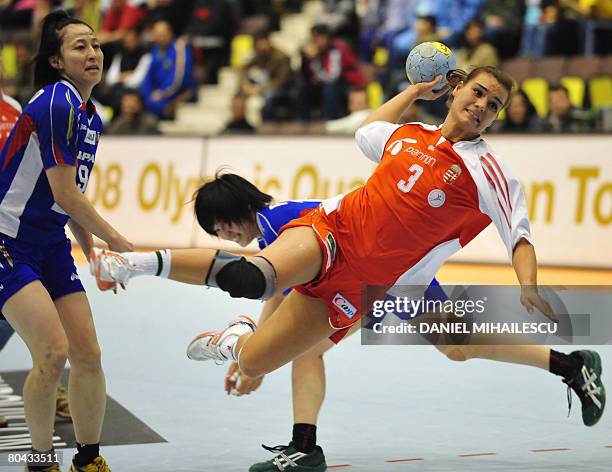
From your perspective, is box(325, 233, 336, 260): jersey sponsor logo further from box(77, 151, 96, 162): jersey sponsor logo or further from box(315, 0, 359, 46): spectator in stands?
box(315, 0, 359, 46): spectator in stands

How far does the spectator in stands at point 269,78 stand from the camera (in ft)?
53.8

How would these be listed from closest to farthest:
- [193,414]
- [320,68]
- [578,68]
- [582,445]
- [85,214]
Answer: [85,214], [582,445], [193,414], [578,68], [320,68]

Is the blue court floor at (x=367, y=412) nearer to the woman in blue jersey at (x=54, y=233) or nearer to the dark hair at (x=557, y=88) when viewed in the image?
the woman in blue jersey at (x=54, y=233)

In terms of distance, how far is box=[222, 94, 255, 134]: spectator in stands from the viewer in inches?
624

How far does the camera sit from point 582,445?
590 centimetres

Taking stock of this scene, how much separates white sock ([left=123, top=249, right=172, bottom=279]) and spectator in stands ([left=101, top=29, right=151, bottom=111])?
45.6ft

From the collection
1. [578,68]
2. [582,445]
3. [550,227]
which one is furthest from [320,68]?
[582,445]

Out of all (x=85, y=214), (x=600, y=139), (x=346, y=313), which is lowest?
(x=346, y=313)

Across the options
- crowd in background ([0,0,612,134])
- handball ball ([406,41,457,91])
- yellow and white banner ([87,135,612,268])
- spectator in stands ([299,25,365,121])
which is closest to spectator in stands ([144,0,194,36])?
crowd in background ([0,0,612,134])

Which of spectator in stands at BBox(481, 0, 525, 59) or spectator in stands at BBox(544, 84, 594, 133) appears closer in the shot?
spectator in stands at BBox(544, 84, 594, 133)

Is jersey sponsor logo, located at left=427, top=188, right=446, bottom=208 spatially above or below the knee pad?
above

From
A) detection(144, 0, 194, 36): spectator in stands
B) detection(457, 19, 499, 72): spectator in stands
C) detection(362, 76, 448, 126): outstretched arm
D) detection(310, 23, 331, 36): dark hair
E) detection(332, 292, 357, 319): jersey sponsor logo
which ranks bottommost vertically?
detection(332, 292, 357, 319): jersey sponsor logo

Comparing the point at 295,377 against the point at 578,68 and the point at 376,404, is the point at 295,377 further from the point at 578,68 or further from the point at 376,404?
the point at 578,68

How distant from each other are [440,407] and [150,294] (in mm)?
5327
